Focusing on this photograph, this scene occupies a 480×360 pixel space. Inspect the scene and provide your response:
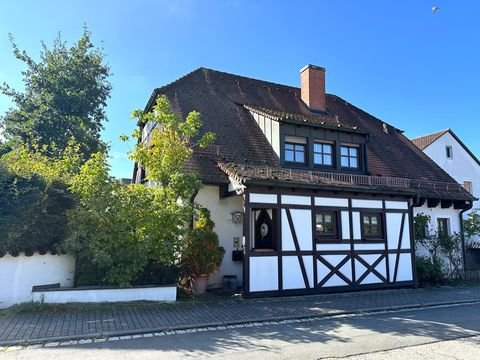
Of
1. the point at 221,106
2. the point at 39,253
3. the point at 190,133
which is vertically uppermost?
the point at 221,106

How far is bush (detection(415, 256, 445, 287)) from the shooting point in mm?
12641

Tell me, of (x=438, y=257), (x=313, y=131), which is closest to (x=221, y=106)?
(x=313, y=131)

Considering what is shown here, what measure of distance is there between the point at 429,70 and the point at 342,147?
421cm

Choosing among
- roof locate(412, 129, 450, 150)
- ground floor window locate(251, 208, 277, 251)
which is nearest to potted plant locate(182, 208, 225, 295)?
ground floor window locate(251, 208, 277, 251)

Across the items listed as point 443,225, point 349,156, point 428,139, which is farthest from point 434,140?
point 349,156

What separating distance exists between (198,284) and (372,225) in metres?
5.92

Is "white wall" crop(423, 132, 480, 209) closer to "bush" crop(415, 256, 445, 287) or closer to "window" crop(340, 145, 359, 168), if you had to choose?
"window" crop(340, 145, 359, 168)

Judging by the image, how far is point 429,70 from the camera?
13.6m

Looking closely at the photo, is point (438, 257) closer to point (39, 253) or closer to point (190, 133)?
point (190, 133)

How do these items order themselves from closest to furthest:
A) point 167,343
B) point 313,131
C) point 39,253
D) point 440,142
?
point 167,343 < point 39,253 < point 313,131 < point 440,142

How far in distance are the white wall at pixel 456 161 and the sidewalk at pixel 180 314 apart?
57.8 feet

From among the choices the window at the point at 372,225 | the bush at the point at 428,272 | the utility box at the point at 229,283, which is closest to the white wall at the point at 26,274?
Answer: the utility box at the point at 229,283

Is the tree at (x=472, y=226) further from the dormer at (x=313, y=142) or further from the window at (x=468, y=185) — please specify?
the window at (x=468, y=185)

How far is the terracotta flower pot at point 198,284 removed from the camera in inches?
396
